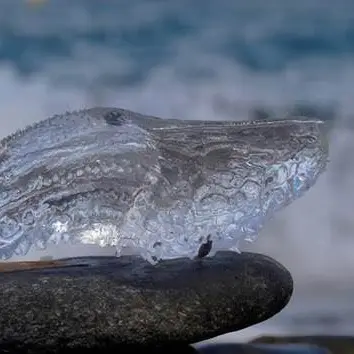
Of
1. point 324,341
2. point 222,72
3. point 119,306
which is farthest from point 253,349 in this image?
point 222,72

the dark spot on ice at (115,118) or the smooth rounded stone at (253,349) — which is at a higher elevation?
the dark spot on ice at (115,118)

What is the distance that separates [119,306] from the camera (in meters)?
1.48

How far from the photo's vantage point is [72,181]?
157 centimetres

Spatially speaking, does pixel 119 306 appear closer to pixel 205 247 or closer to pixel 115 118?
pixel 205 247

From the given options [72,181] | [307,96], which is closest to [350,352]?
[307,96]

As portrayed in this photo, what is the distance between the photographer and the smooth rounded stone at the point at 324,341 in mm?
2508

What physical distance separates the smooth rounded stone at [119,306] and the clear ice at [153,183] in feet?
0.17

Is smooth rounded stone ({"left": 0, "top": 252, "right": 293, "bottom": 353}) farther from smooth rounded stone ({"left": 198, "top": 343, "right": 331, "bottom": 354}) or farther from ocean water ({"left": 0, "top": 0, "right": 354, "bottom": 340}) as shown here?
ocean water ({"left": 0, "top": 0, "right": 354, "bottom": 340})

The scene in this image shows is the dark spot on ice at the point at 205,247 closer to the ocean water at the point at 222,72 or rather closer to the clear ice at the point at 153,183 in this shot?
the clear ice at the point at 153,183

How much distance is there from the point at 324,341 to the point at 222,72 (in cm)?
74

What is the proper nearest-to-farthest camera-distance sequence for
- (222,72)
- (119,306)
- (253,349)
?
(119,306)
(253,349)
(222,72)

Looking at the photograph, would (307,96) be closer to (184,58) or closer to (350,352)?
(184,58)

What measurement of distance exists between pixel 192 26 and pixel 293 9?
25 cm

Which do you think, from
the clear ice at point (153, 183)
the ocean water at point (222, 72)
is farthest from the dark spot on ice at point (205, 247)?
the ocean water at point (222, 72)
